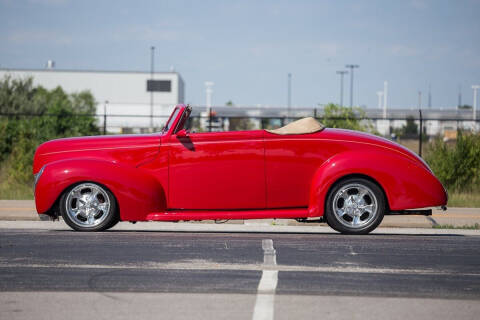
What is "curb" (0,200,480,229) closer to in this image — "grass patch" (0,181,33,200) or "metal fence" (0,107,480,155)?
"metal fence" (0,107,480,155)

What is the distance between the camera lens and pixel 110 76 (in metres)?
108

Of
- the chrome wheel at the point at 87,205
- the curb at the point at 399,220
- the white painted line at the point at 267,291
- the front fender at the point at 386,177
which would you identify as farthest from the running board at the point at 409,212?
the chrome wheel at the point at 87,205

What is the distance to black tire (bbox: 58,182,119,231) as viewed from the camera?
991 centimetres

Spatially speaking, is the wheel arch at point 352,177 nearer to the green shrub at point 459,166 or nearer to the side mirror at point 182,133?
the side mirror at point 182,133

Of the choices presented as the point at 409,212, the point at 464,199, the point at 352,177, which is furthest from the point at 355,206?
the point at 464,199

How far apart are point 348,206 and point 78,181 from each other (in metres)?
3.54

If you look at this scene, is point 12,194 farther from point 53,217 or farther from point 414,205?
point 414,205

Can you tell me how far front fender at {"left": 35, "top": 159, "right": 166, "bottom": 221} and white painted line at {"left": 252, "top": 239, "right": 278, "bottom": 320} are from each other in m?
2.31

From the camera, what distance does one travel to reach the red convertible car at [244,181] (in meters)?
9.83

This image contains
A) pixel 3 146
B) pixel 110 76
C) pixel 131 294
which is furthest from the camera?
pixel 110 76

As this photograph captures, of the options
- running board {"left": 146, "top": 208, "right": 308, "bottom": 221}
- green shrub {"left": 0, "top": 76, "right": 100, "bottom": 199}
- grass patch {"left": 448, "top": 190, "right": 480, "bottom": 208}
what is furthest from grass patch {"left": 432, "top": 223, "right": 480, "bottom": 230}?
green shrub {"left": 0, "top": 76, "right": 100, "bottom": 199}

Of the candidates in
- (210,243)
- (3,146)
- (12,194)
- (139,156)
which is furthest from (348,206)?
(3,146)

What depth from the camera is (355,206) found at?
9.91m

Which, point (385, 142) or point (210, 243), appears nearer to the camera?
point (210, 243)
